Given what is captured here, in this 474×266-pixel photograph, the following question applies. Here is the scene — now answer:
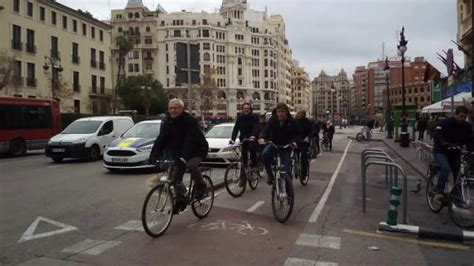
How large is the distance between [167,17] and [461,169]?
133 m

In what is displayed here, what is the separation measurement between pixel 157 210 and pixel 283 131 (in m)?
3.01

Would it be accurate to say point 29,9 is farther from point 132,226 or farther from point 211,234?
point 211,234

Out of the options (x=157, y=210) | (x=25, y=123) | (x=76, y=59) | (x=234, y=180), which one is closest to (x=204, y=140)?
(x=157, y=210)

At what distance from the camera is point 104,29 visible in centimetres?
6191

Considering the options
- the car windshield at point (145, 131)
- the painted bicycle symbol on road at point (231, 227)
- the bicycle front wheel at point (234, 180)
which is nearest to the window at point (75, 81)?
the car windshield at point (145, 131)

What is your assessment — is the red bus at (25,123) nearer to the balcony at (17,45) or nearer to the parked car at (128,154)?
the parked car at (128,154)

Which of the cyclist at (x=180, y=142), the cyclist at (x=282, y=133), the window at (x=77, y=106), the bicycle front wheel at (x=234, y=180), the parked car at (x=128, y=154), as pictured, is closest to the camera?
the cyclist at (x=180, y=142)

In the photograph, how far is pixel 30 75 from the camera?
4794 cm

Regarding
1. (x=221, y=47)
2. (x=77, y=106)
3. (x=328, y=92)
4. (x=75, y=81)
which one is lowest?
(x=77, y=106)

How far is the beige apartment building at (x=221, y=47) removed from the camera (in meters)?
129

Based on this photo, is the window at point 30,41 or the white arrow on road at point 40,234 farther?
the window at point 30,41

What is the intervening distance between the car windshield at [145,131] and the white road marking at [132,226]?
25.3ft

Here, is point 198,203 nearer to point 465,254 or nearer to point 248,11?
point 465,254

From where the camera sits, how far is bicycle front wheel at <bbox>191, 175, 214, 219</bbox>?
26.0ft
